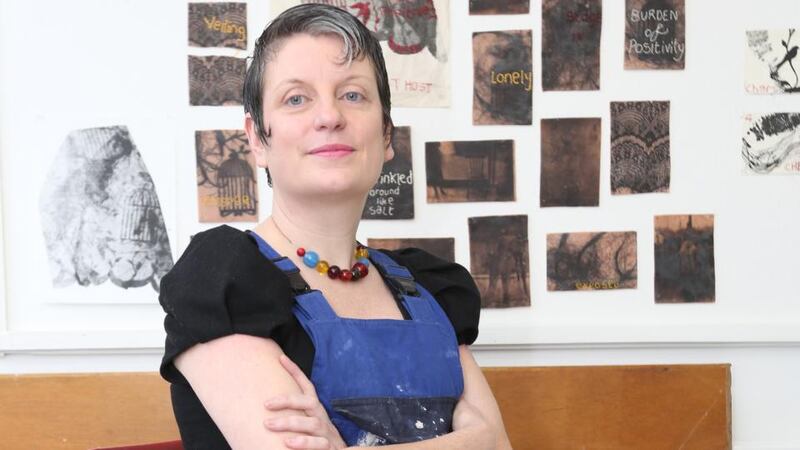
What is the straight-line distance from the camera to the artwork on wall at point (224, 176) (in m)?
1.96

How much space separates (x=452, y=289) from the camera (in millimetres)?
1509

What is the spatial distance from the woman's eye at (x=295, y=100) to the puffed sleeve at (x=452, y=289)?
1.31 feet

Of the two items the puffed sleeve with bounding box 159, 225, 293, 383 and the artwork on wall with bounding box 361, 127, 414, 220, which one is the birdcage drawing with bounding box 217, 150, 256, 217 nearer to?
the artwork on wall with bounding box 361, 127, 414, 220

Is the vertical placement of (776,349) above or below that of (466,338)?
below

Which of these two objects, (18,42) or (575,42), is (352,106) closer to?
(575,42)

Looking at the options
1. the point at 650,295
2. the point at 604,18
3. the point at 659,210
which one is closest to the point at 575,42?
the point at 604,18

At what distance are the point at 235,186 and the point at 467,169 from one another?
57cm

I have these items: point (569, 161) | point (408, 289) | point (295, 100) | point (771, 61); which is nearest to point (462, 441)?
point (408, 289)

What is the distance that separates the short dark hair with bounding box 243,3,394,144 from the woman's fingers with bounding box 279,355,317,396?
0.38 metres

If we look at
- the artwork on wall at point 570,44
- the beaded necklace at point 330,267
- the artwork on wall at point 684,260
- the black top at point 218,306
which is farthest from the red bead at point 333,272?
the artwork on wall at point 684,260

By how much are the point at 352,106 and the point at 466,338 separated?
1.59 ft

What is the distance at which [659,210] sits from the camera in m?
2.01

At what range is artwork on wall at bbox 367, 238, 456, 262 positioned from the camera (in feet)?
6.49

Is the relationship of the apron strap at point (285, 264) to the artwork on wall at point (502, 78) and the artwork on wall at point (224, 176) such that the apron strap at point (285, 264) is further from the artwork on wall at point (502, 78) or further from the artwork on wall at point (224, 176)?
the artwork on wall at point (502, 78)
